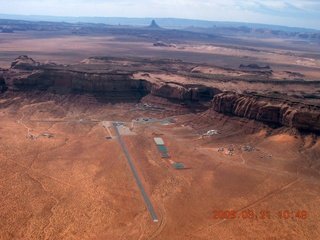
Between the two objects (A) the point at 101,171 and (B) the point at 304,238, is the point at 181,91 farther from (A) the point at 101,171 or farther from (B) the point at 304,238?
(B) the point at 304,238

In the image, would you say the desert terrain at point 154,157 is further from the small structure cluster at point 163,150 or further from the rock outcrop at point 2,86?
the small structure cluster at point 163,150

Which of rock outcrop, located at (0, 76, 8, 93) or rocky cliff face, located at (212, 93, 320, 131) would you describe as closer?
rocky cliff face, located at (212, 93, 320, 131)

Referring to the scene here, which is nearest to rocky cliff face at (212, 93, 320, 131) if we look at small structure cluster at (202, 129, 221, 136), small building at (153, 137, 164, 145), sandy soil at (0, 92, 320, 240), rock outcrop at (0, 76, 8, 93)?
sandy soil at (0, 92, 320, 240)

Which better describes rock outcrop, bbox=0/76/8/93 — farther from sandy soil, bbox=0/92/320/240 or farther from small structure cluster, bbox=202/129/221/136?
small structure cluster, bbox=202/129/221/136

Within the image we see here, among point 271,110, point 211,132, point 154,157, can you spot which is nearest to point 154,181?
point 154,157
